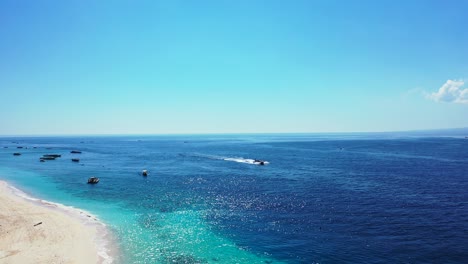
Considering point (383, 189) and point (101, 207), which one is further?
point (383, 189)

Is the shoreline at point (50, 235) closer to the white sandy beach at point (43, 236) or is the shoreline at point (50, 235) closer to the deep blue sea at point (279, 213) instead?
the white sandy beach at point (43, 236)

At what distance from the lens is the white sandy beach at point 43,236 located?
35.8 metres

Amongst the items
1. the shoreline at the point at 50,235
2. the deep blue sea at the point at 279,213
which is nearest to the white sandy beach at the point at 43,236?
the shoreline at the point at 50,235

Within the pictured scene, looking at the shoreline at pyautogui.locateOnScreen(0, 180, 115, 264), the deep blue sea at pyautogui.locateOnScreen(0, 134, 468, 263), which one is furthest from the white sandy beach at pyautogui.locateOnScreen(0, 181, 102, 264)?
the deep blue sea at pyautogui.locateOnScreen(0, 134, 468, 263)

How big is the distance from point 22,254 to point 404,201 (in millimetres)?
64560

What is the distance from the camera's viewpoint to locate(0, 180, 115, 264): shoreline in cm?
3597

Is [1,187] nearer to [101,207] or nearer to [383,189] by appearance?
[101,207]

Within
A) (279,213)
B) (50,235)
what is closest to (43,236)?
(50,235)

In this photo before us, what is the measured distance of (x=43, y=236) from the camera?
42.5 metres

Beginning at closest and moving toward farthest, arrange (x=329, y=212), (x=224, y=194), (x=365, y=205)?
(x=329, y=212) < (x=365, y=205) < (x=224, y=194)

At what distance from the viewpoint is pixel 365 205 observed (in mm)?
56125

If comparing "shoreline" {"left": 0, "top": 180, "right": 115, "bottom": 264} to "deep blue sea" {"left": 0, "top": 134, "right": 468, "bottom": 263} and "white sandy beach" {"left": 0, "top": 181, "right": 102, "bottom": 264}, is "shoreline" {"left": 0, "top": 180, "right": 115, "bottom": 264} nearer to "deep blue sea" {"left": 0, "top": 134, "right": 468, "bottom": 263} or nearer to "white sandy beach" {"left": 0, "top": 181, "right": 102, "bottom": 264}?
"white sandy beach" {"left": 0, "top": 181, "right": 102, "bottom": 264}

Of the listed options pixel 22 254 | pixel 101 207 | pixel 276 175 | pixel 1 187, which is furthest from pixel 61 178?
pixel 276 175

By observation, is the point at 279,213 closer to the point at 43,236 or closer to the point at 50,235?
the point at 50,235
